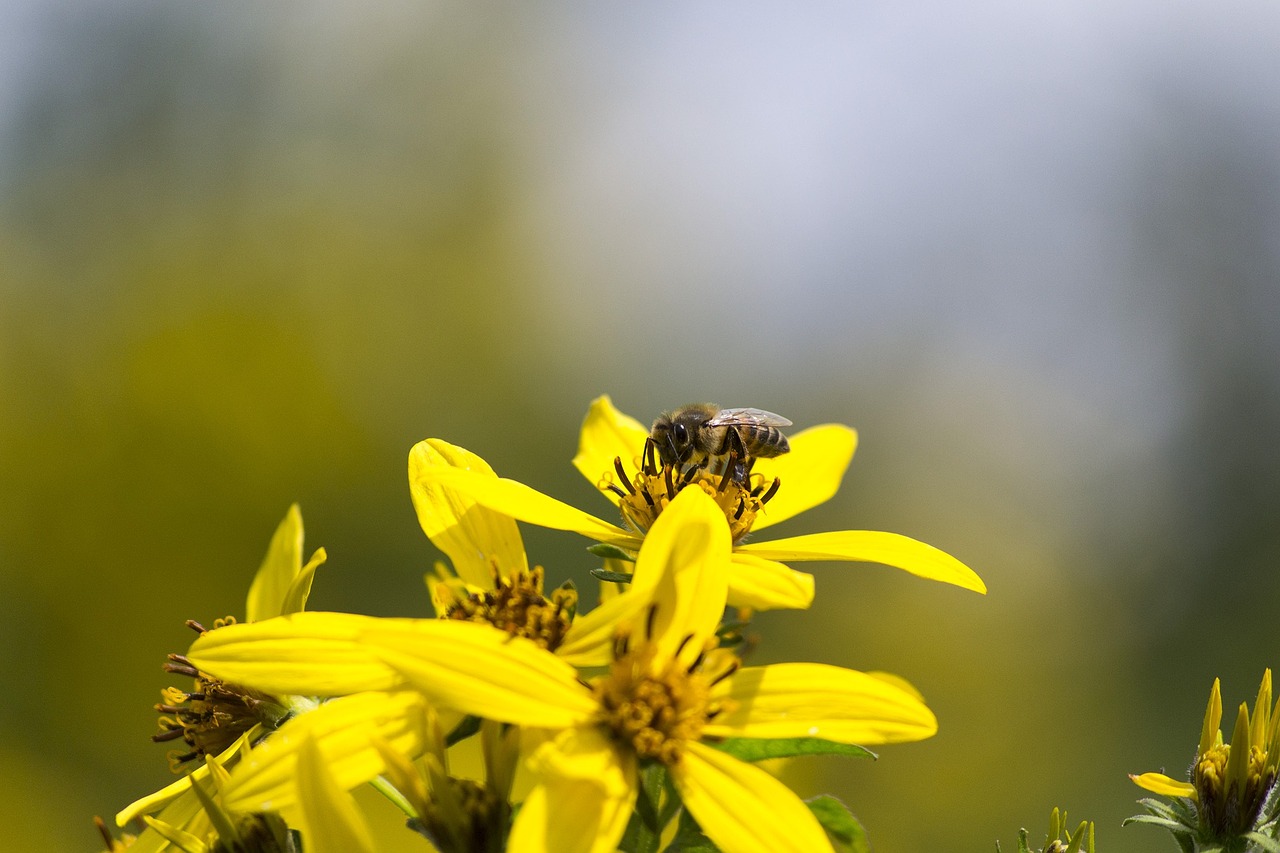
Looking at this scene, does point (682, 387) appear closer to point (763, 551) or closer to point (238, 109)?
point (238, 109)

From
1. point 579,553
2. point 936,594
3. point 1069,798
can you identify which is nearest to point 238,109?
point 579,553

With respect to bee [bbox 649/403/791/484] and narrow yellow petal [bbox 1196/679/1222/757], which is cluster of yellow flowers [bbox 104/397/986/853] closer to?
bee [bbox 649/403/791/484]

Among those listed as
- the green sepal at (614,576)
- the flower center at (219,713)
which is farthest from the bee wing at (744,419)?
the flower center at (219,713)

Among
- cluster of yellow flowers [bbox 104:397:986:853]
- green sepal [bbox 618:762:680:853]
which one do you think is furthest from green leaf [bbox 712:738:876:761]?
green sepal [bbox 618:762:680:853]

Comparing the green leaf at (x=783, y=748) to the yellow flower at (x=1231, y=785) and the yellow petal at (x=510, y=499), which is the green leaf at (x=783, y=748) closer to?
the yellow petal at (x=510, y=499)

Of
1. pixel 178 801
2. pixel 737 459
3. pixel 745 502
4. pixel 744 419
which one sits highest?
pixel 744 419

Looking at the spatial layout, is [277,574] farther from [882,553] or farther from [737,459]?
[882,553]

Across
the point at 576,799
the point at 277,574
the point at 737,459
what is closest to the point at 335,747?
the point at 576,799
